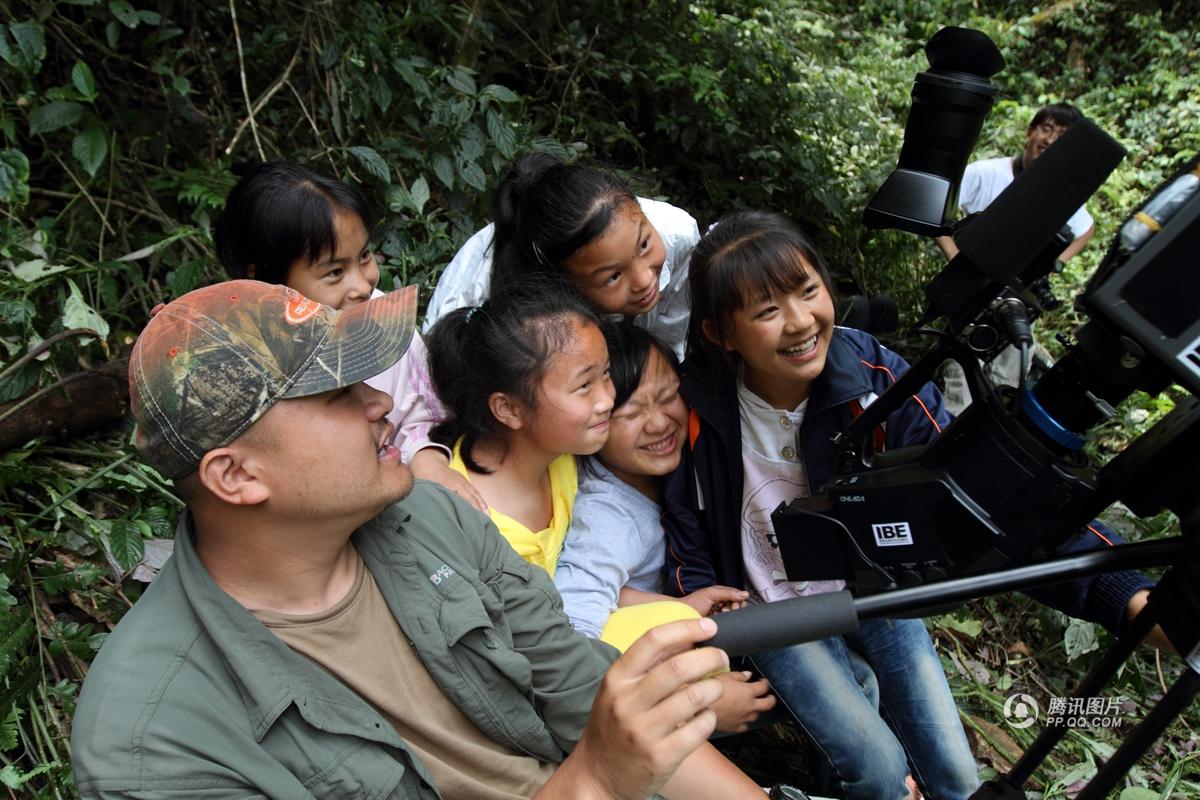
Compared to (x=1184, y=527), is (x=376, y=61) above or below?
below

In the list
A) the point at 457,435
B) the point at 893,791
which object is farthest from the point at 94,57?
the point at 893,791

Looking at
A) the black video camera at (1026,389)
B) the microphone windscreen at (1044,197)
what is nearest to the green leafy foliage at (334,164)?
the black video camera at (1026,389)

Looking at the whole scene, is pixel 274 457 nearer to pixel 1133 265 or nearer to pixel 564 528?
pixel 564 528

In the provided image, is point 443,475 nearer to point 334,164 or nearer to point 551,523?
point 551,523

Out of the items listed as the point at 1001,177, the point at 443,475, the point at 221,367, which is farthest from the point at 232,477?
the point at 1001,177

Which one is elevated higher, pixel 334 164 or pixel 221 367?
pixel 221 367

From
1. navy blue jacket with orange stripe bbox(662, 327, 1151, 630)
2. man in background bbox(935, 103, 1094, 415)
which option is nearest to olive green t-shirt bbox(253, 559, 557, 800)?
navy blue jacket with orange stripe bbox(662, 327, 1151, 630)

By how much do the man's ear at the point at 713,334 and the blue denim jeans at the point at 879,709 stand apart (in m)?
0.71

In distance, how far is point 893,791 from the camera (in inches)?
74.8

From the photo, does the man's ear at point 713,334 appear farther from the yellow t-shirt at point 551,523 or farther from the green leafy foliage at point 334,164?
the green leafy foliage at point 334,164

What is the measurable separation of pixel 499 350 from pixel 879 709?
1.29 m

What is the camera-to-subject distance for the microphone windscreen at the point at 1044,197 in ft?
3.54

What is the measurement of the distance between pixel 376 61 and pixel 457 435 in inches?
80.4

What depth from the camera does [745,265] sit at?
1988 millimetres
